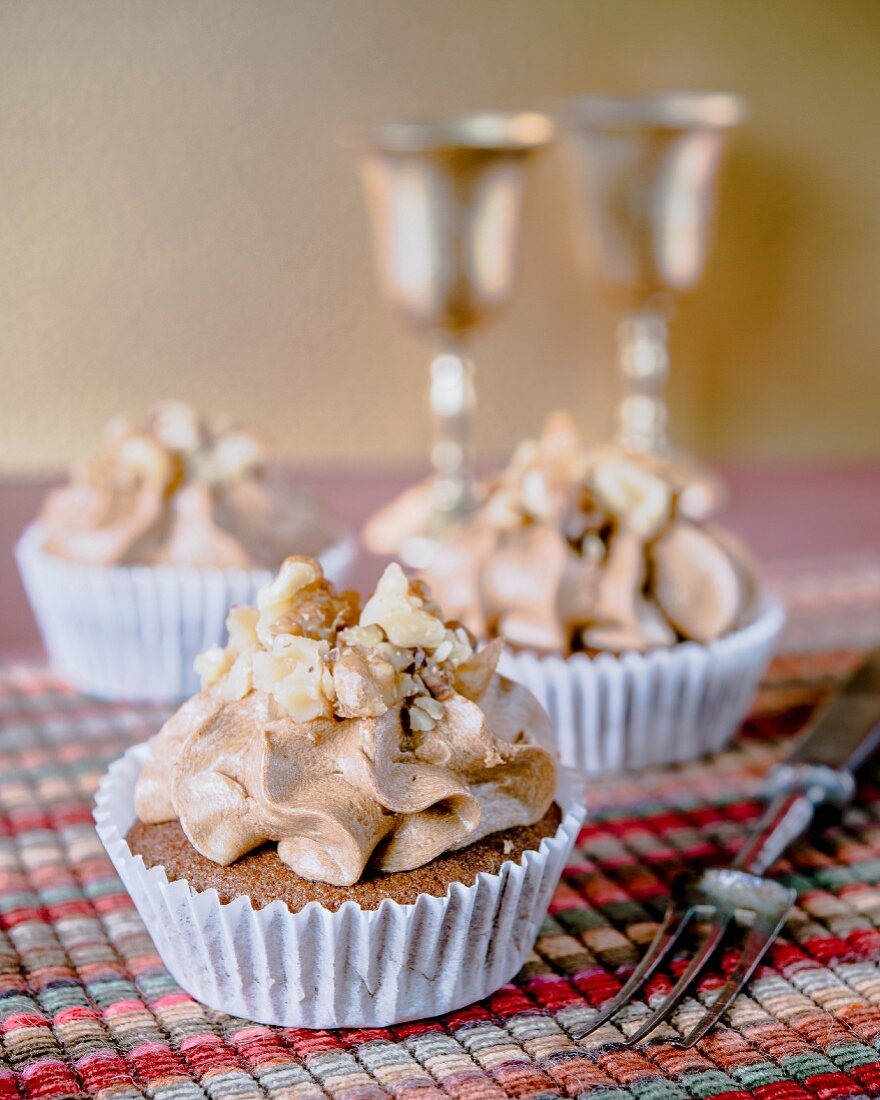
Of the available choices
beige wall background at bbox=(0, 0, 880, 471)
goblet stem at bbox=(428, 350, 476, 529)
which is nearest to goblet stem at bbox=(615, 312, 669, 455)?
beige wall background at bbox=(0, 0, 880, 471)

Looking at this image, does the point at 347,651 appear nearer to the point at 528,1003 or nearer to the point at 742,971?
the point at 528,1003

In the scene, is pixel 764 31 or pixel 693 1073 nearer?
pixel 693 1073

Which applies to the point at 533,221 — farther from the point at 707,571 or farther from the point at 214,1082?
the point at 214,1082

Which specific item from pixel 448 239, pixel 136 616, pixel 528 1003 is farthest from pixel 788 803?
pixel 448 239

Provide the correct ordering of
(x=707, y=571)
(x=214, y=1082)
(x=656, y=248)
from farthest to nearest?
1. (x=656, y=248)
2. (x=707, y=571)
3. (x=214, y=1082)

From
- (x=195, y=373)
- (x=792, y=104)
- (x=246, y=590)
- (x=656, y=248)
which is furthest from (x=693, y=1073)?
(x=792, y=104)

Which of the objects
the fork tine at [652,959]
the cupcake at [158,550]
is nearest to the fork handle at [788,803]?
the fork tine at [652,959]
